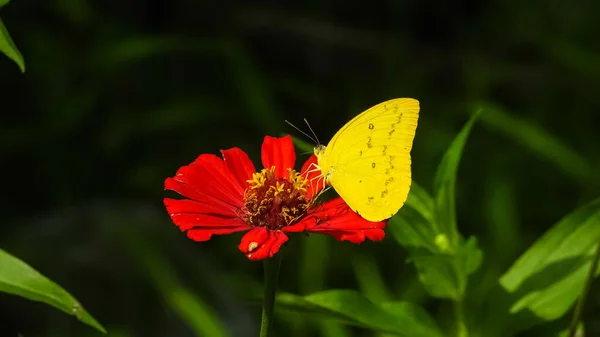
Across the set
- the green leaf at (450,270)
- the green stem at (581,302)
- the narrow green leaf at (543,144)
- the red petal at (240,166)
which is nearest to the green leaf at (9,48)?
the red petal at (240,166)

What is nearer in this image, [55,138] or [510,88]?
[55,138]

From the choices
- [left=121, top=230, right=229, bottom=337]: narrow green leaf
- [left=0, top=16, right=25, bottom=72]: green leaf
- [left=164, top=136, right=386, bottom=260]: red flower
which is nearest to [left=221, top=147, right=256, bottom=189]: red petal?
[left=164, top=136, right=386, bottom=260]: red flower

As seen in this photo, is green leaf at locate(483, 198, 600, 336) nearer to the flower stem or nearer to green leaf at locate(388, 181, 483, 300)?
green leaf at locate(388, 181, 483, 300)

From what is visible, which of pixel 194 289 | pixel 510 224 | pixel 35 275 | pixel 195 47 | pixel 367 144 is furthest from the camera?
pixel 195 47

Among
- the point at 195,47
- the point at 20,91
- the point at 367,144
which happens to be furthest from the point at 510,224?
the point at 20,91

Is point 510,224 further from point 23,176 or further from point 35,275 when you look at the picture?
point 35,275
